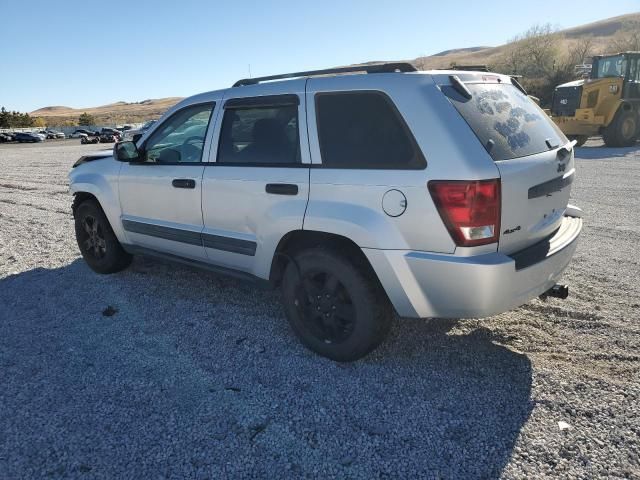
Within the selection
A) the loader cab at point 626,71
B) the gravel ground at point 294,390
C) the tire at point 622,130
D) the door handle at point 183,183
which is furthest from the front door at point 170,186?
the loader cab at point 626,71

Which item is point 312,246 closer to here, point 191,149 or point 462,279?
point 462,279

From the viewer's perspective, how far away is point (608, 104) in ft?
53.4

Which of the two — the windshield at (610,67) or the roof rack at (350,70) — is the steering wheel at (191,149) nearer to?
the roof rack at (350,70)

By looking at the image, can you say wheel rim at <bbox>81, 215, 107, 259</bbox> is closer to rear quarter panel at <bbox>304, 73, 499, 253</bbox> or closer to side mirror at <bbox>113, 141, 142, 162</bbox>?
side mirror at <bbox>113, 141, 142, 162</bbox>

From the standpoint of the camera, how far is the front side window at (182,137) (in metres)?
4.12

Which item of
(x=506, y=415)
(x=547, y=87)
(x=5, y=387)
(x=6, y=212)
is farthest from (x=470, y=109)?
(x=547, y=87)

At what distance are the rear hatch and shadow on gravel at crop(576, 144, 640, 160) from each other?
1328cm

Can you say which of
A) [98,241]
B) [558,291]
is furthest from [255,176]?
[98,241]

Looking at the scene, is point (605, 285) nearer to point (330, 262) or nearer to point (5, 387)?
point (330, 262)

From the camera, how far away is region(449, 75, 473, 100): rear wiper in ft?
9.75

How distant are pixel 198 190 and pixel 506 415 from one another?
2.79 metres

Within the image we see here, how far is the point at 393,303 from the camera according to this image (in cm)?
306

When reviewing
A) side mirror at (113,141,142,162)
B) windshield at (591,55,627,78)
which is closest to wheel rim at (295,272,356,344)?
side mirror at (113,141,142,162)

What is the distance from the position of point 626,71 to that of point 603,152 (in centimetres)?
300
